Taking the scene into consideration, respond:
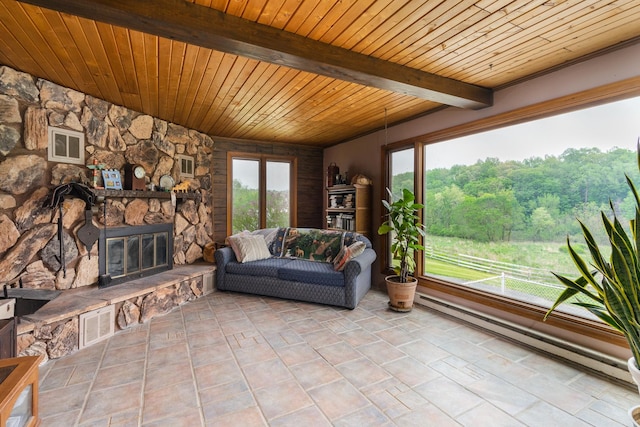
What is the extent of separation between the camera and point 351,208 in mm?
4773

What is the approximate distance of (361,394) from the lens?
2.02m

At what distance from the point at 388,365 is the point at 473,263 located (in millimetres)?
1788

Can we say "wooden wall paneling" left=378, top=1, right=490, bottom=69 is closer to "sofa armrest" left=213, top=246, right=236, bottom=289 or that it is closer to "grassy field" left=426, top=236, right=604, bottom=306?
"grassy field" left=426, top=236, right=604, bottom=306

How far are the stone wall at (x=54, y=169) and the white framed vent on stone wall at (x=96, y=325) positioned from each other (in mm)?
622

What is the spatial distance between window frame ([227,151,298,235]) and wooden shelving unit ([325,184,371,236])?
2.80 feet

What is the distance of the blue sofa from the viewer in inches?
143

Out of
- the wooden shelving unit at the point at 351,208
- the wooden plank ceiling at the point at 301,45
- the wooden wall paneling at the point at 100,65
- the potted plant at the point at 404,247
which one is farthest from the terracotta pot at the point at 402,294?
the wooden wall paneling at the point at 100,65

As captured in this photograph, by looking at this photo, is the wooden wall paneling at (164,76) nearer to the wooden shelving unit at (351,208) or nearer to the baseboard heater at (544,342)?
the wooden shelving unit at (351,208)

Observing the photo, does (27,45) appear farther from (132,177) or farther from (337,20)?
Answer: (337,20)

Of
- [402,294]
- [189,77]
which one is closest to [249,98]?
[189,77]

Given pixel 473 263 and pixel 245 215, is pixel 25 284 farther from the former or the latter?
pixel 473 263

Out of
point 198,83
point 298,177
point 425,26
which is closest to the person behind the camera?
point 425,26

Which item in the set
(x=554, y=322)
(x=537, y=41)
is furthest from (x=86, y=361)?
(x=537, y=41)

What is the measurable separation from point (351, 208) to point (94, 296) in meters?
3.42
